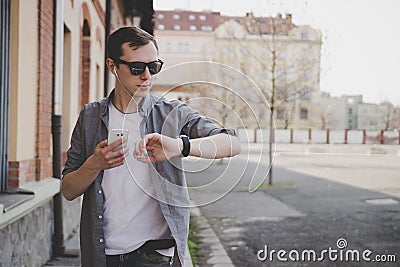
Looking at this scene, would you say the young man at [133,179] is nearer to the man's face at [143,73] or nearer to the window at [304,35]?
the man's face at [143,73]

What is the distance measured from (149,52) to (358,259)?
4.86m

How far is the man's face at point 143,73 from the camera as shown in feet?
5.77

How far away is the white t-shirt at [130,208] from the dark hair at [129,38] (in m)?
0.23

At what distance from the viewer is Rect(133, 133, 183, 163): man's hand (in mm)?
1479

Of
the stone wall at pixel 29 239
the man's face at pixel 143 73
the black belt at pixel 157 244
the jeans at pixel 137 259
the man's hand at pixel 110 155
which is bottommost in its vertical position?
the stone wall at pixel 29 239

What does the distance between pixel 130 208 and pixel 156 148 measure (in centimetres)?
40

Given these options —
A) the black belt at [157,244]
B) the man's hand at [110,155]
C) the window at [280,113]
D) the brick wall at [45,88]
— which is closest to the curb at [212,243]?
the brick wall at [45,88]

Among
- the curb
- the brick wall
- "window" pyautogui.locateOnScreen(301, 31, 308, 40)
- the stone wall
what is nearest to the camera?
the stone wall

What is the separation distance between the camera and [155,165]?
5.81 ft

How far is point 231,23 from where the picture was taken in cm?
1708

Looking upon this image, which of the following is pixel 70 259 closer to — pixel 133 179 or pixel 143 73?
pixel 133 179

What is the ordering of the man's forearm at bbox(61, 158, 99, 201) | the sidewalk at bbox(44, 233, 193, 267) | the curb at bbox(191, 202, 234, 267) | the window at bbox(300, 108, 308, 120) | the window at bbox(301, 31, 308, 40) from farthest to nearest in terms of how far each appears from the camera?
1. the window at bbox(300, 108, 308, 120)
2. the window at bbox(301, 31, 308, 40)
3. the curb at bbox(191, 202, 234, 267)
4. the sidewalk at bbox(44, 233, 193, 267)
5. the man's forearm at bbox(61, 158, 99, 201)

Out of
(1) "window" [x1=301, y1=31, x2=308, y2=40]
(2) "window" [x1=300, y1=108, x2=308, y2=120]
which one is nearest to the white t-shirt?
(1) "window" [x1=301, y1=31, x2=308, y2=40]

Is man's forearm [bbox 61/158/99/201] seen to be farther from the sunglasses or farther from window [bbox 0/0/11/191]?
window [bbox 0/0/11/191]
